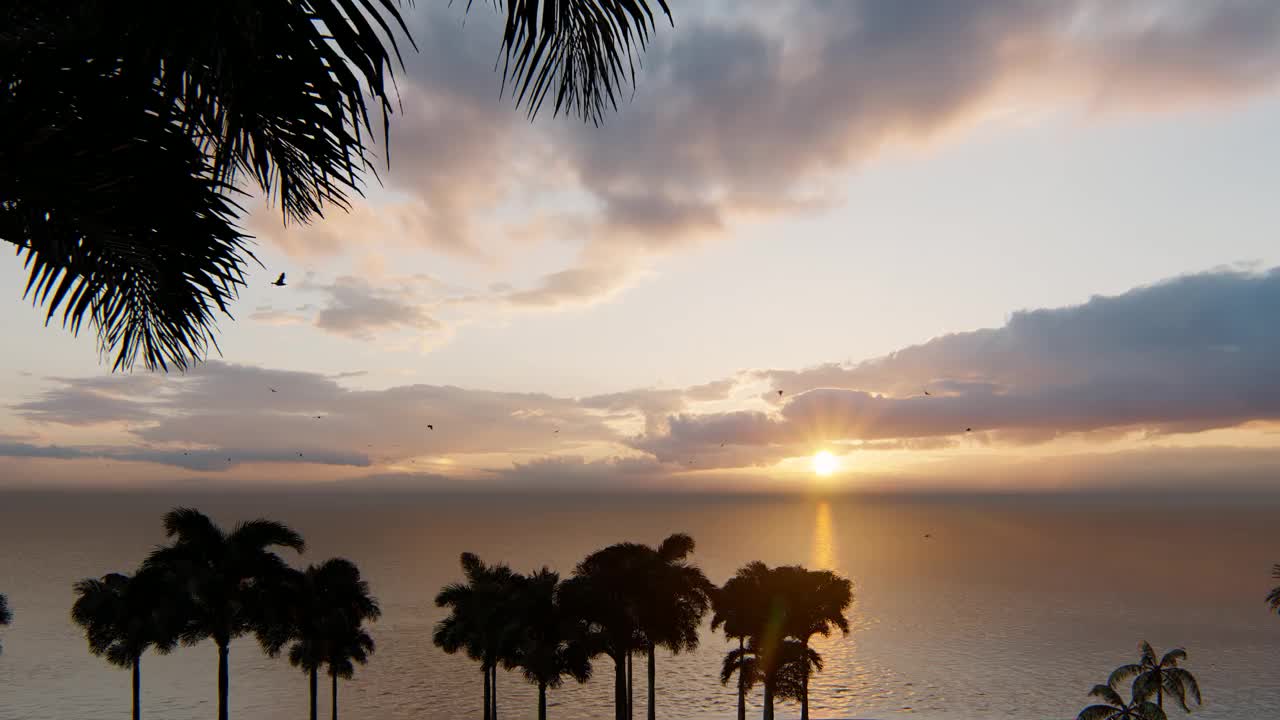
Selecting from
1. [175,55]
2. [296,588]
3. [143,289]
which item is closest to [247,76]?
[175,55]

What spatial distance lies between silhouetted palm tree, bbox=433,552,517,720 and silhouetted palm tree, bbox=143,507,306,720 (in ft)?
41.5

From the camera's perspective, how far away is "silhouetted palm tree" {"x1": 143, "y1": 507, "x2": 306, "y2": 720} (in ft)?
94.1

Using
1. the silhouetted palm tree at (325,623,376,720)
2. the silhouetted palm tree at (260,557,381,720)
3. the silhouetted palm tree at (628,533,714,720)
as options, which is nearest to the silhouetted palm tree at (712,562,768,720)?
the silhouetted palm tree at (628,533,714,720)

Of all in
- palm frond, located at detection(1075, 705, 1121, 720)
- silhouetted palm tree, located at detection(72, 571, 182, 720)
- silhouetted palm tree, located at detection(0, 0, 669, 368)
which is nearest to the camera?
silhouetted palm tree, located at detection(0, 0, 669, 368)

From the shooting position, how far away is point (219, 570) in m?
29.0

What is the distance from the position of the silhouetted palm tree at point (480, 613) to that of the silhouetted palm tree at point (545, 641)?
1.28 m

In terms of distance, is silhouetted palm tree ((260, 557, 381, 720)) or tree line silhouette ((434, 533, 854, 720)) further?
tree line silhouette ((434, 533, 854, 720))

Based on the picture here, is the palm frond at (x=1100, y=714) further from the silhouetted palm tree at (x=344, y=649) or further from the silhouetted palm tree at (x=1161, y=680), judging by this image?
the silhouetted palm tree at (x=344, y=649)

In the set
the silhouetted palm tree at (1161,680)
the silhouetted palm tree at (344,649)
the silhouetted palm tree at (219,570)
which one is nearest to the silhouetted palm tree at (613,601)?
the silhouetted palm tree at (344,649)

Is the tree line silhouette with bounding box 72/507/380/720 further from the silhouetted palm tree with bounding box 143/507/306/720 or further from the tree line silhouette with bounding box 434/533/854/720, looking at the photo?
the tree line silhouette with bounding box 434/533/854/720

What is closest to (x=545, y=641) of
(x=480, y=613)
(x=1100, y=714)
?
(x=480, y=613)

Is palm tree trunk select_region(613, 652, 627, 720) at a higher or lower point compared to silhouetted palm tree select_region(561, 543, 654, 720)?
lower

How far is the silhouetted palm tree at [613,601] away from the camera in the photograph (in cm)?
4041

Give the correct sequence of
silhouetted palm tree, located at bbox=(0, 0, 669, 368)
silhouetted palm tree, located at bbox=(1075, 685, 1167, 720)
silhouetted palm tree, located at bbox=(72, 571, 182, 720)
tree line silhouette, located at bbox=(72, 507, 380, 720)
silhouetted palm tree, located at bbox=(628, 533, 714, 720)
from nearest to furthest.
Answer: silhouetted palm tree, located at bbox=(0, 0, 669, 368)
tree line silhouette, located at bbox=(72, 507, 380, 720)
silhouetted palm tree, located at bbox=(72, 571, 182, 720)
silhouetted palm tree, located at bbox=(628, 533, 714, 720)
silhouetted palm tree, located at bbox=(1075, 685, 1167, 720)
